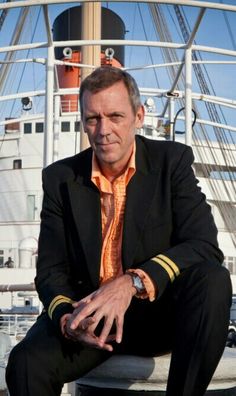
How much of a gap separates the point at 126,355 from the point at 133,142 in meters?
0.66

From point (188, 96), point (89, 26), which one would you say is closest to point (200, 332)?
point (188, 96)

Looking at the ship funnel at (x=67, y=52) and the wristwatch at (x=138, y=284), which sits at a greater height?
the ship funnel at (x=67, y=52)

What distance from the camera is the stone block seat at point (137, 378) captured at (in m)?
1.80

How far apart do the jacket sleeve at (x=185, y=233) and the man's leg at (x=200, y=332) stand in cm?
10

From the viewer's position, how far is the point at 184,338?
156 cm

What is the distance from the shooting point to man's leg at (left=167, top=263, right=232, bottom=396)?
5.06 feet

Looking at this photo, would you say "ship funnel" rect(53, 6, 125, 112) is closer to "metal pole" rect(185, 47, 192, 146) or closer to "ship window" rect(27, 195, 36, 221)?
"ship window" rect(27, 195, 36, 221)

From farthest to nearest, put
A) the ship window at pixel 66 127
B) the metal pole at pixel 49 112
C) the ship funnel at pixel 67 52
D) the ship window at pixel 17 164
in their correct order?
the ship window at pixel 17 164
the ship window at pixel 66 127
the ship funnel at pixel 67 52
the metal pole at pixel 49 112

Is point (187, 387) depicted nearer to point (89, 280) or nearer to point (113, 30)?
point (89, 280)

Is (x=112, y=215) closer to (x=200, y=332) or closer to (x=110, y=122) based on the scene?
(x=110, y=122)

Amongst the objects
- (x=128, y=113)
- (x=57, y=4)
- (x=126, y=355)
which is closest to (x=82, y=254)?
(x=126, y=355)

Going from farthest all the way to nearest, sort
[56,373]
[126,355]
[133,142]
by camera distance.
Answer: [133,142]
[126,355]
[56,373]

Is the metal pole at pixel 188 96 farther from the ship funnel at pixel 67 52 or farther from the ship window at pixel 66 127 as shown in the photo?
the ship window at pixel 66 127

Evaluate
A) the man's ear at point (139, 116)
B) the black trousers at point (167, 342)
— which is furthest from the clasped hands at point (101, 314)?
the man's ear at point (139, 116)
